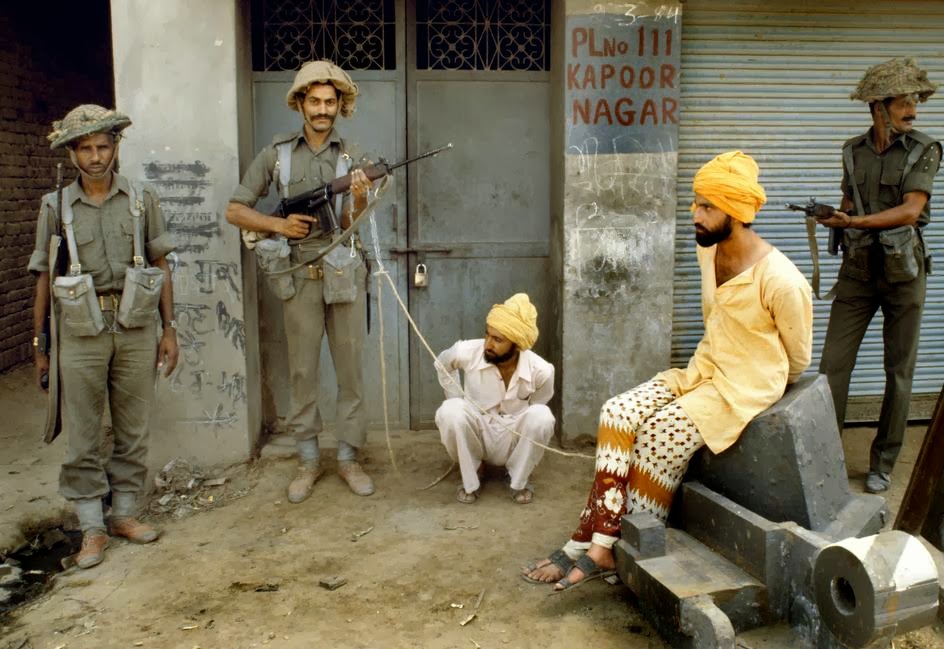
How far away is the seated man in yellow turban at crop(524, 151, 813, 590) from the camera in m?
3.78

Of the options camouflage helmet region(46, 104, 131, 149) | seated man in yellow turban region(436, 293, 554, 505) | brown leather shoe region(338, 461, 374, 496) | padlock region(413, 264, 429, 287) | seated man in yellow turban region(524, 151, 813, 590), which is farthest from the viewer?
padlock region(413, 264, 429, 287)

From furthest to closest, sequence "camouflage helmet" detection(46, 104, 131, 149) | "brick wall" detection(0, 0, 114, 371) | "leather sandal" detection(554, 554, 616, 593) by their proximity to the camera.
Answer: "brick wall" detection(0, 0, 114, 371), "camouflage helmet" detection(46, 104, 131, 149), "leather sandal" detection(554, 554, 616, 593)

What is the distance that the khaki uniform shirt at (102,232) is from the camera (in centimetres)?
447

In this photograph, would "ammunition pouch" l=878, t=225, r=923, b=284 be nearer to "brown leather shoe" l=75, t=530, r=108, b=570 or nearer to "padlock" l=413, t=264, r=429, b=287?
"padlock" l=413, t=264, r=429, b=287

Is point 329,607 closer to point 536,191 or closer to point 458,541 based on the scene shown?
point 458,541

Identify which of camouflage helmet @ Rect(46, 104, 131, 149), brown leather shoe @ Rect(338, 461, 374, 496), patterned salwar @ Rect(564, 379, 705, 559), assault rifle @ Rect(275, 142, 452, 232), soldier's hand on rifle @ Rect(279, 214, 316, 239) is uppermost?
camouflage helmet @ Rect(46, 104, 131, 149)

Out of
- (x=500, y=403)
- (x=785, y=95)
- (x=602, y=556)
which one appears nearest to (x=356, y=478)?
(x=500, y=403)

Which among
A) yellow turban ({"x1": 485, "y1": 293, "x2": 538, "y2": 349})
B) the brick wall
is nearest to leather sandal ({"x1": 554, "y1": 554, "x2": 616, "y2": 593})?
yellow turban ({"x1": 485, "y1": 293, "x2": 538, "y2": 349})

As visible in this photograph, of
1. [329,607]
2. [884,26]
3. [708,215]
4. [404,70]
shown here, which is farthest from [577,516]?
[884,26]

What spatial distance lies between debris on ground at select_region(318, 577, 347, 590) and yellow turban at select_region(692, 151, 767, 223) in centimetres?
243

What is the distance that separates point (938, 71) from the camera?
610cm

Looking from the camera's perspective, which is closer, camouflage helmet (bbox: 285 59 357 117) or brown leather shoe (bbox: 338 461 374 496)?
camouflage helmet (bbox: 285 59 357 117)

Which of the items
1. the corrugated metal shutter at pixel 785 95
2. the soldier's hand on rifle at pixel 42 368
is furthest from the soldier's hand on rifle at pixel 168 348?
the corrugated metal shutter at pixel 785 95

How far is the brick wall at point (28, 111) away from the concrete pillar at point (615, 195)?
4.93 meters
